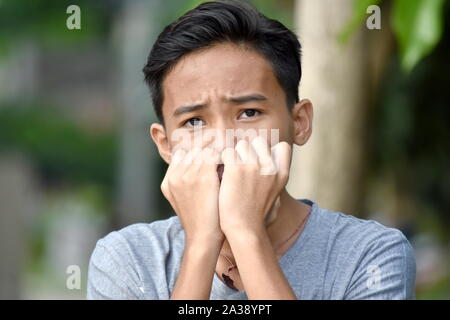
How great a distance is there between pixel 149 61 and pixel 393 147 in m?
5.47

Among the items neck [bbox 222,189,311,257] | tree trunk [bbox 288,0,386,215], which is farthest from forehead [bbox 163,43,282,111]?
tree trunk [bbox 288,0,386,215]

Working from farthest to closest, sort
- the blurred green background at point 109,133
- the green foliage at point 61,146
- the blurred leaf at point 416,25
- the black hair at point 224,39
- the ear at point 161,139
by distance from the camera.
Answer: the green foliage at point 61,146, the blurred green background at point 109,133, the blurred leaf at point 416,25, the ear at point 161,139, the black hair at point 224,39

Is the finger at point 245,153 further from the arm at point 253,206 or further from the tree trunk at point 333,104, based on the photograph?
the tree trunk at point 333,104

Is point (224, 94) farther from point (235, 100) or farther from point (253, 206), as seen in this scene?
point (253, 206)

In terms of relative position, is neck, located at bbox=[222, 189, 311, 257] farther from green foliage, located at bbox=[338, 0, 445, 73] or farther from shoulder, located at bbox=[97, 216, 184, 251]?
green foliage, located at bbox=[338, 0, 445, 73]

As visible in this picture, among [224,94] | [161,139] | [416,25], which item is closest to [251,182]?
[224,94]

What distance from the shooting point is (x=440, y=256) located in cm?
988

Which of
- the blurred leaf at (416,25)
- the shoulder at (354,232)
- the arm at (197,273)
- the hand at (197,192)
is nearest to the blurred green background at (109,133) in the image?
the blurred leaf at (416,25)

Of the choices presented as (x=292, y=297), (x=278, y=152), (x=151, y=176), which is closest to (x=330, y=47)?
(x=278, y=152)

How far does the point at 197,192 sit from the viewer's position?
258cm

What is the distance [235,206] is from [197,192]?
12 cm

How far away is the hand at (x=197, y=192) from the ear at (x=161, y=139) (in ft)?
1.03

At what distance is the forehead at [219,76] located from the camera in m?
2.68

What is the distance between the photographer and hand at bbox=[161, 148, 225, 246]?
255cm
